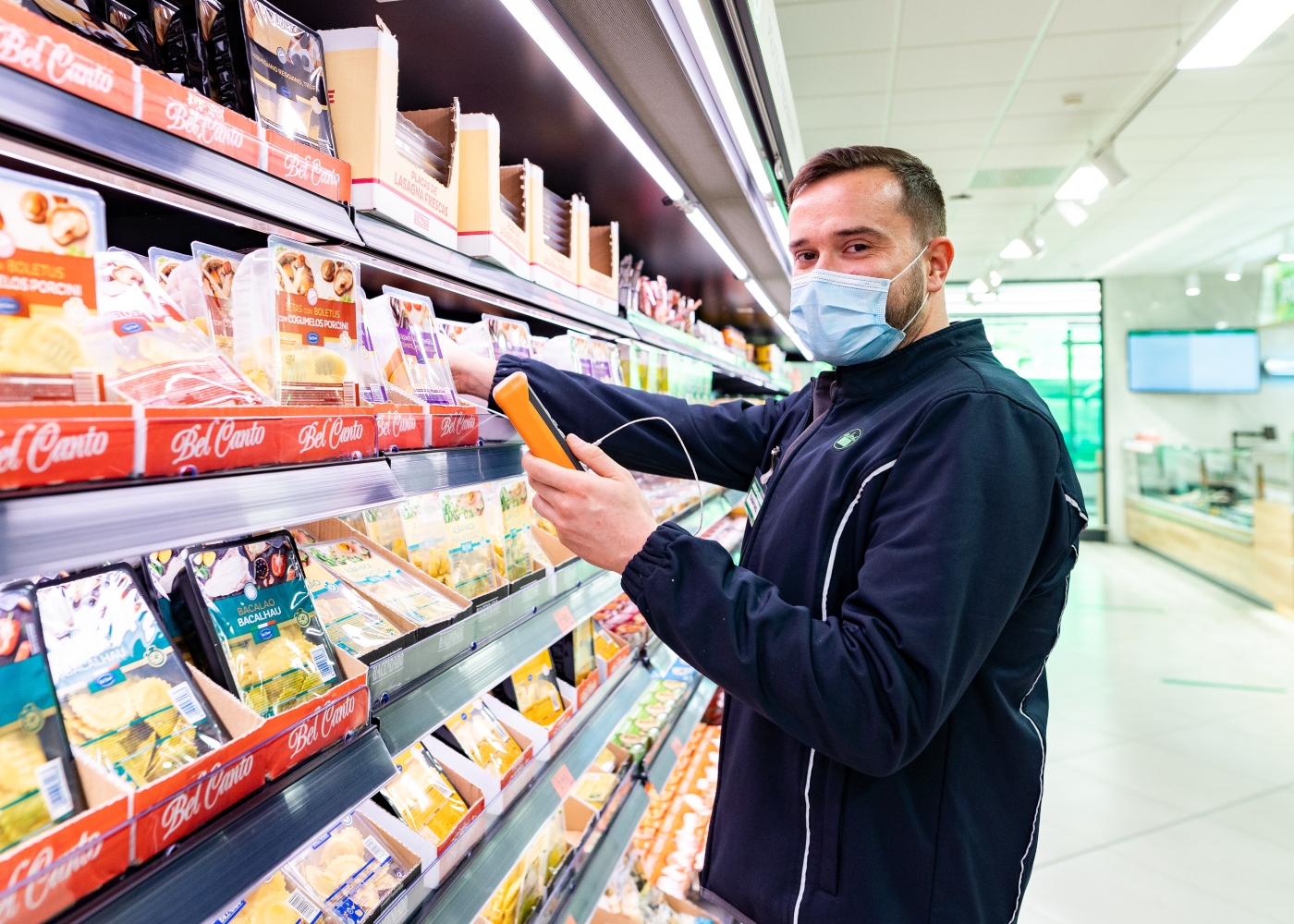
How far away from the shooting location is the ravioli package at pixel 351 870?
1.13 metres

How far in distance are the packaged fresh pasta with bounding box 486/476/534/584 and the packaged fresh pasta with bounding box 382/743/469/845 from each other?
0.37 metres

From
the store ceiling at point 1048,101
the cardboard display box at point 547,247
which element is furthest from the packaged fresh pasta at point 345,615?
the store ceiling at point 1048,101

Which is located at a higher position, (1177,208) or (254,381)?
(1177,208)

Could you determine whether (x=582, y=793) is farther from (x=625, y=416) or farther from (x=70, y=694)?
(x=70, y=694)

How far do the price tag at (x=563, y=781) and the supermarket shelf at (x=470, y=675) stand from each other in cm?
31

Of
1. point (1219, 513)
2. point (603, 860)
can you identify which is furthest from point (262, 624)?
point (1219, 513)

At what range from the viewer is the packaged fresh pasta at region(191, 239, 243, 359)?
101 cm

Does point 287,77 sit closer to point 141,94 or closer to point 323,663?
point 141,94

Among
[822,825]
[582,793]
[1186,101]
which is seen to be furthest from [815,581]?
[1186,101]

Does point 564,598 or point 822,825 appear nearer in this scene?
point 822,825

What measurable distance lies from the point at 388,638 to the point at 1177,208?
8755 mm

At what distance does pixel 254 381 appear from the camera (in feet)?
3.11

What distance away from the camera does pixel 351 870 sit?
3.94 feet

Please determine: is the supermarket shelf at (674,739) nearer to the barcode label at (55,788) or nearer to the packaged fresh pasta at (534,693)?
the packaged fresh pasta at (534,693)
